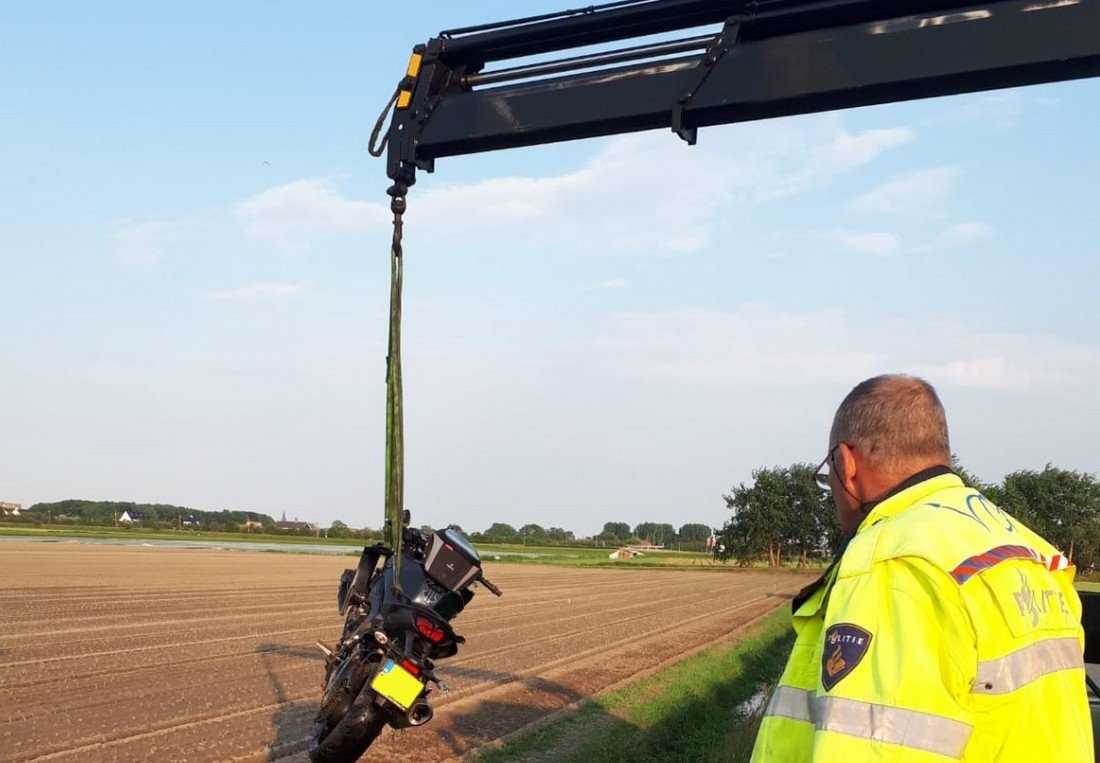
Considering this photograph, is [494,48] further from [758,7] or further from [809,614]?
[809,614]

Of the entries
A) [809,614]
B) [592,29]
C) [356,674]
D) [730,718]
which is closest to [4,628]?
[730,718]

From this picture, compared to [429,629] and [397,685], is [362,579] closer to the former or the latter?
[429,629]

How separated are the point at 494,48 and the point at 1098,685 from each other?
439cm

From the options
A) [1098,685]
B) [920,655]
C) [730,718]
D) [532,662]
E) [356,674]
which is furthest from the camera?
[532,662]

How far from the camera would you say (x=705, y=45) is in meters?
4.29

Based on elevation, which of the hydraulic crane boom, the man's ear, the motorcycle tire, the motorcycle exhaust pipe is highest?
the hydraulic crane boom

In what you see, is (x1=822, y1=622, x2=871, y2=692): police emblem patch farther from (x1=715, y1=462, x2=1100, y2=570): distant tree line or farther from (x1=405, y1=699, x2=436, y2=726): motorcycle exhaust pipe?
(x1=715, y1=462, x2=1100, y2=570): distant tree line

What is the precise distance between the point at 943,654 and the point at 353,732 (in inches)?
123

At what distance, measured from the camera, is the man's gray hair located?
2.59 meters

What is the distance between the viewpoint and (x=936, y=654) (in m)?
2.11

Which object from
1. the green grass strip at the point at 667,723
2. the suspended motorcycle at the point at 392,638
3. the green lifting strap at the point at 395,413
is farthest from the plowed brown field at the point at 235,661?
the green lifting strap at the point at 395,413

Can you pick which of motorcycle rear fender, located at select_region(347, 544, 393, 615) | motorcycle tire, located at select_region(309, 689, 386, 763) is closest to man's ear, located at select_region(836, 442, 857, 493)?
motorcycle tire, located at select_region(309, 689, 386, 763)

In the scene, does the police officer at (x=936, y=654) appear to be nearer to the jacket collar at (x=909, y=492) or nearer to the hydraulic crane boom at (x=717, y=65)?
the jacket collar at (x=909, y=492)

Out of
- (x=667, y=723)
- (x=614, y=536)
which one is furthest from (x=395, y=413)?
(x=614, y=536)
